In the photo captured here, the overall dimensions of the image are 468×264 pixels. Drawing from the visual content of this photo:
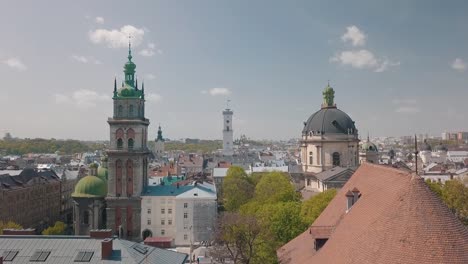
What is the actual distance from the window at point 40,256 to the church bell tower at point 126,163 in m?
40.4

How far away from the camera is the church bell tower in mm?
69625

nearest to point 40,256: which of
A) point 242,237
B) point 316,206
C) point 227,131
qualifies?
point 242,237

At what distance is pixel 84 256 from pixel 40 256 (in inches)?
115

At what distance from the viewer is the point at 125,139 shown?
2746 inches

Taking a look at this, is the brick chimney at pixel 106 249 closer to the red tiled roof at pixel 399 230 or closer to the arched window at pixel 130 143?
the red tiled roof at pixel 399 230

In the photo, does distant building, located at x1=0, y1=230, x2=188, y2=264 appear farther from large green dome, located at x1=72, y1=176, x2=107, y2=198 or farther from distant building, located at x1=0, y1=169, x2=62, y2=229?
distant building, located at x1=0, y1=169, x2=62, y2=229

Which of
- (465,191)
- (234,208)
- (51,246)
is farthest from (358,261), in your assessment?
(234,208)

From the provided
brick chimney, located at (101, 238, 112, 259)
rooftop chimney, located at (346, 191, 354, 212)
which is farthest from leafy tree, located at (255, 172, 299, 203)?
brick chimney, located at (101, 238, 112, 259)

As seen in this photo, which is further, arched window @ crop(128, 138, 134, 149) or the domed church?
the domed church

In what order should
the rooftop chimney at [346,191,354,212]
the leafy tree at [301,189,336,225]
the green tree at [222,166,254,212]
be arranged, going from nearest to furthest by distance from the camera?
the rooftop chimney at [346,191,354,212] → the leafy tree at [301,189,336,225] → the green tree at [222,166,254,212]

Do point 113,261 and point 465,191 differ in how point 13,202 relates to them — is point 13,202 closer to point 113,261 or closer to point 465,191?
point 113,261

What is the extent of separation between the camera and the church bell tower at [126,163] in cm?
6962

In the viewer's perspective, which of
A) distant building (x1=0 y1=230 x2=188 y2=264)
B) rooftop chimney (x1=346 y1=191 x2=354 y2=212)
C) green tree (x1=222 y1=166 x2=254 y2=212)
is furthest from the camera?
green tree (x1=222 y1=166 x2=254 y2=212)

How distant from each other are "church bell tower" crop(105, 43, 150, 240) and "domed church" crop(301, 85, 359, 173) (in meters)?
34.2
